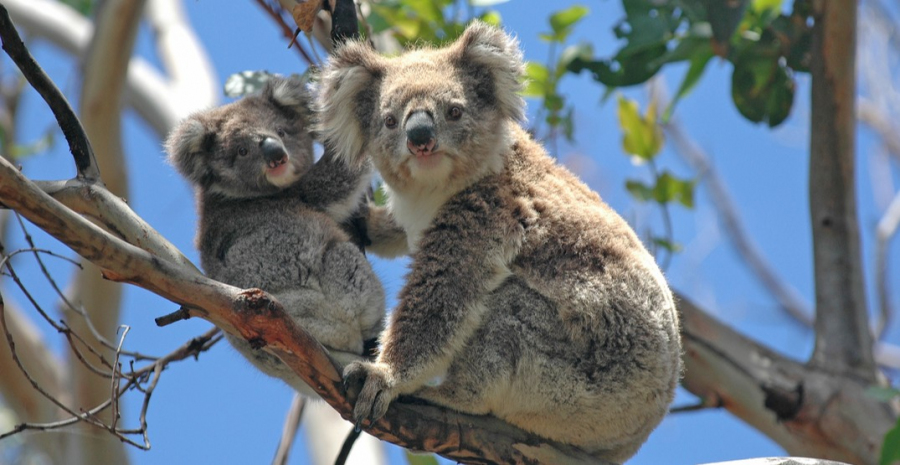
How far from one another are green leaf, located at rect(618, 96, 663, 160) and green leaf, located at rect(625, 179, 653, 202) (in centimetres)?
22

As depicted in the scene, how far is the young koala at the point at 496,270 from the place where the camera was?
3.35 m

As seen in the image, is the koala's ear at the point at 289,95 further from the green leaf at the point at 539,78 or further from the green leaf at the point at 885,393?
the green leaf at the point at 885,393

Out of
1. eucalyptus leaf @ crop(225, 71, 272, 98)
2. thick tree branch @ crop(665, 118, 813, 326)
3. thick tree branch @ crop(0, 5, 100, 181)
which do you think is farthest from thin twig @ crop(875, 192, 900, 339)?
thick tree branch @ crop(0, 5, 100, 181)

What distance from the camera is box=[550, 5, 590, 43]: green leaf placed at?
5562 mm

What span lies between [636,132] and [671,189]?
0.45m

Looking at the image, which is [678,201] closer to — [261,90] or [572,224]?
[572,224]

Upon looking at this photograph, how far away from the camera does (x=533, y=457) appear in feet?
11.1

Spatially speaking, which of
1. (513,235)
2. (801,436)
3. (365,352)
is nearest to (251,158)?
(365,352)

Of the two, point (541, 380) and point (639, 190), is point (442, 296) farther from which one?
point (639, 190)

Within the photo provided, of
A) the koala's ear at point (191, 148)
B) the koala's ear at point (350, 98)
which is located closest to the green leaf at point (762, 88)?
the koala's ear at point (350, 98)

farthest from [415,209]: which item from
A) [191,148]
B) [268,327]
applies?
[268,327]

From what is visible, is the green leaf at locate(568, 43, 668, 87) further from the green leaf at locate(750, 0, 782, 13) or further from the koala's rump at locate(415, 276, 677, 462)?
the koala's rump at locate(415, 276, 677, 462)

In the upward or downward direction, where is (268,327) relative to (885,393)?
upward

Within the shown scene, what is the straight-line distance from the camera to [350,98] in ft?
12.9
